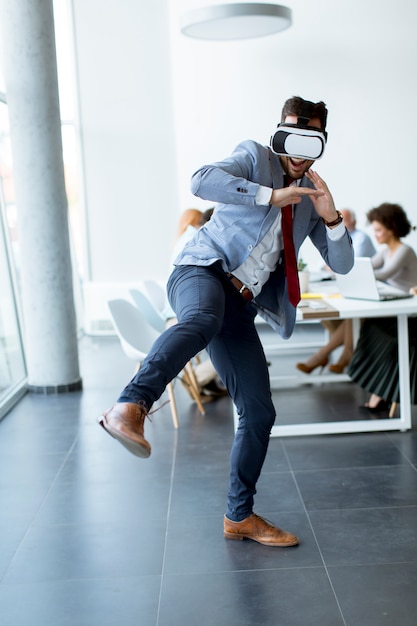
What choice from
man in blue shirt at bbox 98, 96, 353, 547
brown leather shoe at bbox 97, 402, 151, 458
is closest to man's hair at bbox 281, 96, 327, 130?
man in blue shirt at bbox 98, 96, 353, 547

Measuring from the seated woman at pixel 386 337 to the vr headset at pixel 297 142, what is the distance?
272 cm

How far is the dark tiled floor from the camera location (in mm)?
2971

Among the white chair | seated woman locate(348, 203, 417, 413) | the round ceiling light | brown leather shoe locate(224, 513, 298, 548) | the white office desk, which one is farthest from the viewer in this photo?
the round ceiling light

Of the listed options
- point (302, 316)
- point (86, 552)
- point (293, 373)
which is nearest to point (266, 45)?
point (293, 373)

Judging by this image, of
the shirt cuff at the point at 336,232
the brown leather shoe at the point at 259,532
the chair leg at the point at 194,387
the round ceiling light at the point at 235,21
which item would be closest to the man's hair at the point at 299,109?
the shirt cuff at the point at 336,232

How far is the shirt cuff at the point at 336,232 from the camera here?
319cm

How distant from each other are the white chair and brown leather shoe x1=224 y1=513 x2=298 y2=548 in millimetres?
2121

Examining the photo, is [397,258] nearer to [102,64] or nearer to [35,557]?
[35,557]

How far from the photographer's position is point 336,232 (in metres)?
3.19

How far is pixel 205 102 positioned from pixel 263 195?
299 inches

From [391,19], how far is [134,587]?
8.44 meters

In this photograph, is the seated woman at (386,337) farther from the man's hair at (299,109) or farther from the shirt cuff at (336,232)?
the man's hair at (299,109)

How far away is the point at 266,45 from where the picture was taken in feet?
33.0

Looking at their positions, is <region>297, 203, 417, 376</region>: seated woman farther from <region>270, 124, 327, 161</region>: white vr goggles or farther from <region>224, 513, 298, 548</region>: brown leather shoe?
<region>270, 124, 327, 161</region>: white vr goggles
